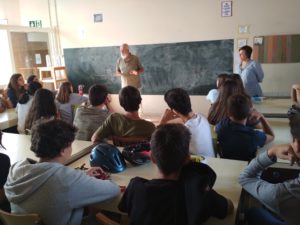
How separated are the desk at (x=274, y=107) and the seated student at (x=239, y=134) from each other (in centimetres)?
107

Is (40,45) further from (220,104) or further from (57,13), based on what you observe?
(220,104)

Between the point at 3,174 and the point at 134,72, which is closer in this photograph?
the point at 3,174

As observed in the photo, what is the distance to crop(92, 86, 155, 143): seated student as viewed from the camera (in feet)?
7.88

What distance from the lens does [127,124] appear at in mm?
2416

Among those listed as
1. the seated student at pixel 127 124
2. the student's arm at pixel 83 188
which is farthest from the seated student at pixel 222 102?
the student's arm at pixel 83 188

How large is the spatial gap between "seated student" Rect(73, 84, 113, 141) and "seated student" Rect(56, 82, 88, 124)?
0.87 metres

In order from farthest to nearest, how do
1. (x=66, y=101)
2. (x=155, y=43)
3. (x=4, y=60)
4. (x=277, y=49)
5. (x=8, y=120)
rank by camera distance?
(x=4, y=60), (x=155, y=43), (x=277, y=49), (x=66, y=101), (x=8, y=120)

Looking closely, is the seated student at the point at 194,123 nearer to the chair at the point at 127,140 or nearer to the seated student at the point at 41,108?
the chair at the point at 127,140

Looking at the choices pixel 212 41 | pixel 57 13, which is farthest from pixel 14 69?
pixel 212 41

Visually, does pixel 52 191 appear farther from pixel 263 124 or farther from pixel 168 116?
pixel 263 124

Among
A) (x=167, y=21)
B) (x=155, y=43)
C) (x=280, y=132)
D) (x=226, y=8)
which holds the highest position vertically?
(x=226, y=8)

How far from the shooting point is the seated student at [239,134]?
2293 mm

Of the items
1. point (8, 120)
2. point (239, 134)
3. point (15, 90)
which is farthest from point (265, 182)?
point (15, 90)

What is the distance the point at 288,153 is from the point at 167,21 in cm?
497
